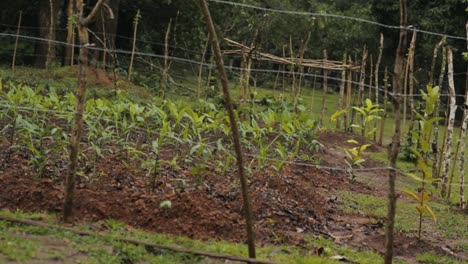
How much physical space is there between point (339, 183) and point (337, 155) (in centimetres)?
300

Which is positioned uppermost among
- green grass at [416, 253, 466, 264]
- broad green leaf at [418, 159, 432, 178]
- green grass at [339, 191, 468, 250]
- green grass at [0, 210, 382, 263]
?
broad green leaf at [418, 159, 432, 178]

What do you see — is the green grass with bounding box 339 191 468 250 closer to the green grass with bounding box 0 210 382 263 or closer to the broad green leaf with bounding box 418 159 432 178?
the broad green leaf with bounding box 418 159 432 178

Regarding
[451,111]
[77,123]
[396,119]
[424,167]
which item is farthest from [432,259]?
[77,123]

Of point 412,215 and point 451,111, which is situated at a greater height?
point 451,111

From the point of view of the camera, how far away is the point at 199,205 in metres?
4.97

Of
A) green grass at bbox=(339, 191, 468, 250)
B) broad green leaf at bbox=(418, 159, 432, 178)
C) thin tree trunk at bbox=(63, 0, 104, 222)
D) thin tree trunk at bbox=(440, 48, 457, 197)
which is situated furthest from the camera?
thin tree trunk at bbox=(440, 48, 457, 197)

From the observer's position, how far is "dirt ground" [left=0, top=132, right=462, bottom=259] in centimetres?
481

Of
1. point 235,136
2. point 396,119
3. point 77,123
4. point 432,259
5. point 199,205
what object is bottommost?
point 432,259

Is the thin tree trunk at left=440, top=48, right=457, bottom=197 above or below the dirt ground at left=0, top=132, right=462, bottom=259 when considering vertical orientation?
above

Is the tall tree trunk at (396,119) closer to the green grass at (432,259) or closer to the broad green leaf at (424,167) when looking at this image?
the broad green leaf at (424,167)

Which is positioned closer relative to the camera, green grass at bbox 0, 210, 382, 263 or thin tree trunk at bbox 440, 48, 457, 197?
green grass at bbox 0, 210, 382, 263

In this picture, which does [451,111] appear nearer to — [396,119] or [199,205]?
[396,119]

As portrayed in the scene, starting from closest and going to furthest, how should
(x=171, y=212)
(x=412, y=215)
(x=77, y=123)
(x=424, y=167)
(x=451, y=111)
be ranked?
(x=77, y=123)
(x=171, y=212)
(x=424, y=167)
(x=412, y=215)
(x=451, y=111)

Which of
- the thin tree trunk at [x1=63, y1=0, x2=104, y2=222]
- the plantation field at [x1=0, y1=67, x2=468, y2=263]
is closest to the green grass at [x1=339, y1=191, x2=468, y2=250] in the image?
the plantation field at [x1=0, y1=67, x2=468, y2=263]
